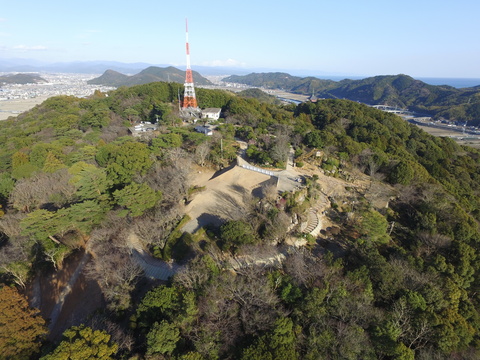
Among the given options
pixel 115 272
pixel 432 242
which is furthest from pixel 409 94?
pixel 115 272

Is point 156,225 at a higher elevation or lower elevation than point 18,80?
lower

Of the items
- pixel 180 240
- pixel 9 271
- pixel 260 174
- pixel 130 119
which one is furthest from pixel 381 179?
pixel 130 119

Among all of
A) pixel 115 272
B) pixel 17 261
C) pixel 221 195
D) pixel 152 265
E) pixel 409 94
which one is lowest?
pixel 17 261

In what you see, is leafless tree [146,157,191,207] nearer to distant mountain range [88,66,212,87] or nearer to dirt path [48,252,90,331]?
dirt path [48,252,90,331]

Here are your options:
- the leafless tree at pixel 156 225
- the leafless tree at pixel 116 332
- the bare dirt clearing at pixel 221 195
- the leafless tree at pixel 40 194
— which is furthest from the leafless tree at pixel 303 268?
the leafless tree at pixel 40 194

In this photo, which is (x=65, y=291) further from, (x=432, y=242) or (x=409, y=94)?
(x=409, y=94)

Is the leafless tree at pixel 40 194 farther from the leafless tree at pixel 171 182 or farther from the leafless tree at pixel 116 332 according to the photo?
the leafless tree at pixel 116 332

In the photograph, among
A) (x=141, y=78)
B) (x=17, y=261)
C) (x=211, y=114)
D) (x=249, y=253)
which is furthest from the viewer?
(x=141, y=78)

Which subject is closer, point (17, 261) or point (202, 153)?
point (17, 261)
